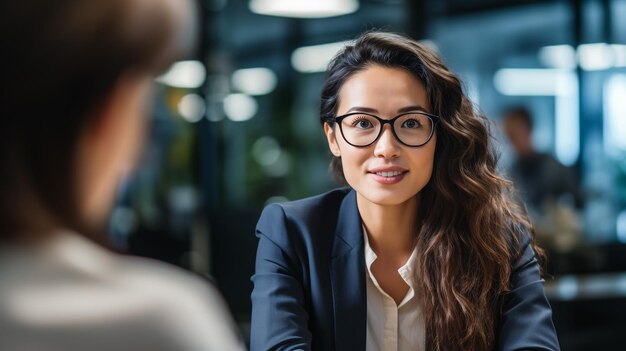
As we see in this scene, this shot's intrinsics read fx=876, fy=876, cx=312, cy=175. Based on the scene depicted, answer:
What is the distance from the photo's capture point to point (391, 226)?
76.3 inches

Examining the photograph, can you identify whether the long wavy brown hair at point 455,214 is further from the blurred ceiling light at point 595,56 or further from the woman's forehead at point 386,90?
the blurred ceiling light at point 595,56

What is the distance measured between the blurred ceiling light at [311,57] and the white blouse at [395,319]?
14.2ft

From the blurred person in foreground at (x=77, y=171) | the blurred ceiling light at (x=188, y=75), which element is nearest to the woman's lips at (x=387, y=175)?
the blurred person in foreground at (x=77, y=171)

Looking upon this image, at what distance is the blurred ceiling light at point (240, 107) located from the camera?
619cm

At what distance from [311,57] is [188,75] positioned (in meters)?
0.87

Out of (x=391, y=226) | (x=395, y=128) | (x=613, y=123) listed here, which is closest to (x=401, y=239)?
(x=391, y=226)

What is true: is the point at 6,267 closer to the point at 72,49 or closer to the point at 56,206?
the point at 56,206

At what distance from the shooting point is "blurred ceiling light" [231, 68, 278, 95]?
616 cm

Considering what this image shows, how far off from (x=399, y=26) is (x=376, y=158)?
4.83 m

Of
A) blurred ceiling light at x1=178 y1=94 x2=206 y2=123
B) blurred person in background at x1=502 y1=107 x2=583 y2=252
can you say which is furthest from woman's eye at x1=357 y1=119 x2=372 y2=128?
blurred ceiling light at x1=178 y1=94 x2=206 y2=123

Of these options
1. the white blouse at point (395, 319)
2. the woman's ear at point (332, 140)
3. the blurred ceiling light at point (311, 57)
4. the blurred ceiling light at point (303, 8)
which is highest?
the blurred ceiling light at point (303, 8)

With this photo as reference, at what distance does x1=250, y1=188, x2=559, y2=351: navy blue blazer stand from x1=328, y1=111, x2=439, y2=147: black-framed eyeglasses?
21 cm

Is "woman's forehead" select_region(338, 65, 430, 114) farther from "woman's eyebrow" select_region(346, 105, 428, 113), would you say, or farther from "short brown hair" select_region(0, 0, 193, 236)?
"short brown hair" select_region(0, 0, 193, 236)

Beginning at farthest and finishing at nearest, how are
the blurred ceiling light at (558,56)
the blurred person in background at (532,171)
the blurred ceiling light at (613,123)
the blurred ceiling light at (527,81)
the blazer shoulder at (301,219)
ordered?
the blurred ceiling light at (613,123) < the blurred ceiling light at (558,56) < the blurred ceiling light at (527,81) < the blurred person in background at (532,171) < the blazer shoulder at (301,219)
